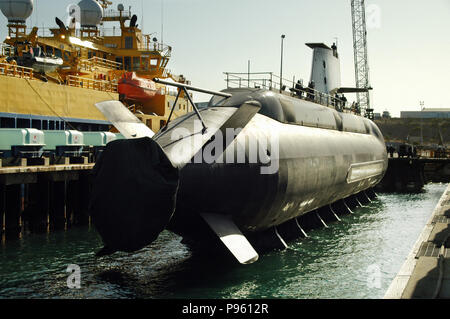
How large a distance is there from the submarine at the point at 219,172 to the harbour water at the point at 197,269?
1.25m

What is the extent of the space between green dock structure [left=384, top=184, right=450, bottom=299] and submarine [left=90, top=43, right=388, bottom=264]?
178 inches

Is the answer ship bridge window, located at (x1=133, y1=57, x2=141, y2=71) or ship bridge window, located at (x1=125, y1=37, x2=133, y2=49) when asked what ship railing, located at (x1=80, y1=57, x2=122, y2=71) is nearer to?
ship bridge window, located at (x1=133, y1=57, x2=141, y2=71)

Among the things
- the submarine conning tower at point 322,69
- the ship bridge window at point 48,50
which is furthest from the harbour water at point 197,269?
the ship bridge window at point 48,50

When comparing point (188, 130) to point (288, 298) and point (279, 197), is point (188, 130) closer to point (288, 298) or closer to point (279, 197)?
point (279, 197)

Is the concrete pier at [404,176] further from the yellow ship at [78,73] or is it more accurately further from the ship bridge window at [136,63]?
the ship bridge window at [136,63]

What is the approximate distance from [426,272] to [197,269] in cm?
756

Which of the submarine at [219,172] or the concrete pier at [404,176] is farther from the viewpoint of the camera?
the concrete pier at [404,176]

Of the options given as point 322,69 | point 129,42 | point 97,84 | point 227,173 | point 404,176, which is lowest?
point 404,176

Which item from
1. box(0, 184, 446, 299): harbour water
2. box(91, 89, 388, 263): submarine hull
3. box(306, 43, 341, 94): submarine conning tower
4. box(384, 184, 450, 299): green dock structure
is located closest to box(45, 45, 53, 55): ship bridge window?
box(306, 43, 341, 94): submarine conning tower

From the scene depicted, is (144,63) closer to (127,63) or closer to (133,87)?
(127,63)

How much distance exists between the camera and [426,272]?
1266 cm

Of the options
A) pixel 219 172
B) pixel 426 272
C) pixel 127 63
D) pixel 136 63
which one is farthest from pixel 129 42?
pixel 426 272

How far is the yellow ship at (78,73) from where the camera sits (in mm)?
31641
